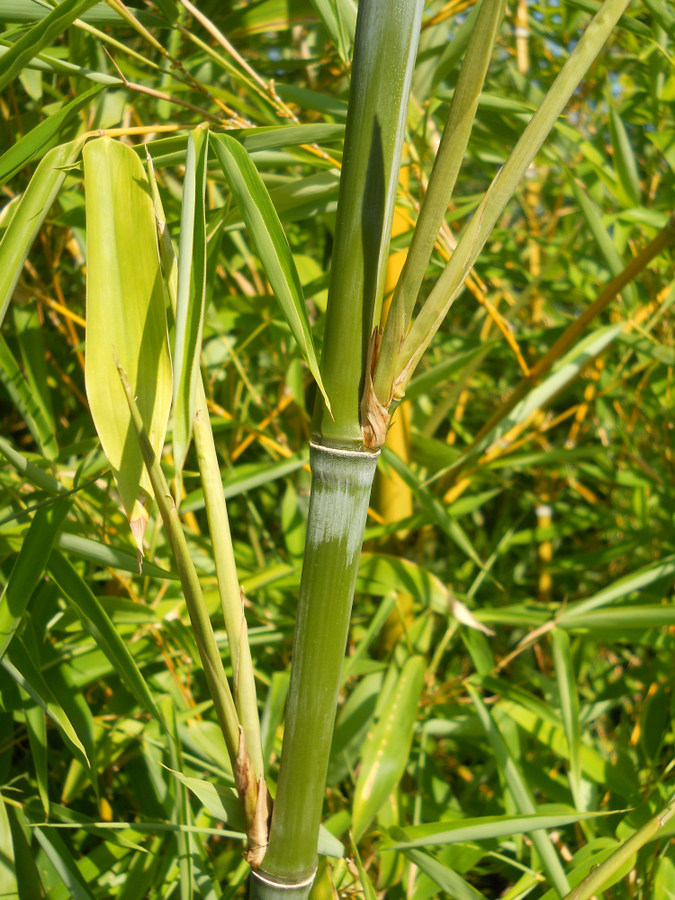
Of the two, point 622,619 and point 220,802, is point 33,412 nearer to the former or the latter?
point 220,802

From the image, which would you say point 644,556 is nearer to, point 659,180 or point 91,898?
point 659,180

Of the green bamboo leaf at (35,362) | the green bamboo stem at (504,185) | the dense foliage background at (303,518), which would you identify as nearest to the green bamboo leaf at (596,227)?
the dense foliage background at (303,518)

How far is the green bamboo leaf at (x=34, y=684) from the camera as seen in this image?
40 centimetres

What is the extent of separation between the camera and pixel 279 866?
1.13ft

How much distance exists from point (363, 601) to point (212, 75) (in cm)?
57

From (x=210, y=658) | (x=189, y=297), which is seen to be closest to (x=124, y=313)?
(x=189, y=297)

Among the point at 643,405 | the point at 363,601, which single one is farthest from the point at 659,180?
the point at 363,601

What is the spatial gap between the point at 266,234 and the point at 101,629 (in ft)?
0.87

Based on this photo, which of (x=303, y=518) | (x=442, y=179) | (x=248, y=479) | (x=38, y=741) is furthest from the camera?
(x=303, y=518)

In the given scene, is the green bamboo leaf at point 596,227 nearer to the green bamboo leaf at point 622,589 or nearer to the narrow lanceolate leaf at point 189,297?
the green bamboo leaf at point 622,589

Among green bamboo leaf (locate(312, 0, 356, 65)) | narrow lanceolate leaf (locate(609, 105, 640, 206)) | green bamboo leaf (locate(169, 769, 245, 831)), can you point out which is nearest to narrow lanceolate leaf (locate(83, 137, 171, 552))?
green bamboo leaf (locate(169, 769, 245, 831))

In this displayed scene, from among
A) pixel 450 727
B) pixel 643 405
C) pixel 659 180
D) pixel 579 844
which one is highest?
pixel 659 180

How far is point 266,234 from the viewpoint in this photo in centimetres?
30

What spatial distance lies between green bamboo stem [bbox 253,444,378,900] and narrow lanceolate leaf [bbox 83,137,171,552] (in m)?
0.08
